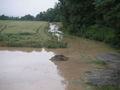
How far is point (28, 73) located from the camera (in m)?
11.9

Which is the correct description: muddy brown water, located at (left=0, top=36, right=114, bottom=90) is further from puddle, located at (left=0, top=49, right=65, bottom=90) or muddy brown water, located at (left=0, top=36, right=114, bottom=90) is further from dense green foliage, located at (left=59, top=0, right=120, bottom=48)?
dense green foliage, located at (left=59, top=0, right=120, bottom=48)

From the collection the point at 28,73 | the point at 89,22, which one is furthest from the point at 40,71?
the point at 89,22

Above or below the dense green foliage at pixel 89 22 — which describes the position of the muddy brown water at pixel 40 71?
below

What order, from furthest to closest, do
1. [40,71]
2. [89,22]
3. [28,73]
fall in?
[89,22], [40,71], [28,73]

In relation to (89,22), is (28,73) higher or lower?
lower

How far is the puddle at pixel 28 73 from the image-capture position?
979 cm

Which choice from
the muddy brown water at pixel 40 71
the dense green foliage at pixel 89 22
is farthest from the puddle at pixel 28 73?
the dense green foliage at pixel 89 22

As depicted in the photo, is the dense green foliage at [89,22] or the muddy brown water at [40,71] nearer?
the muddy brown water at [40,71]

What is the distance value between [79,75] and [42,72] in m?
2.13

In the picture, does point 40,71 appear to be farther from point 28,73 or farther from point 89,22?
point 89,22

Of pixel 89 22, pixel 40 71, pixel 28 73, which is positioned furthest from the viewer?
pixel 89 22

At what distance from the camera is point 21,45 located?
2081cm

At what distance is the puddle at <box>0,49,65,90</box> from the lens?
9.79 meters

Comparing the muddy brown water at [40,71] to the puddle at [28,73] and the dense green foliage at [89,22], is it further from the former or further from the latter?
the dense green foliage at [89,22]
